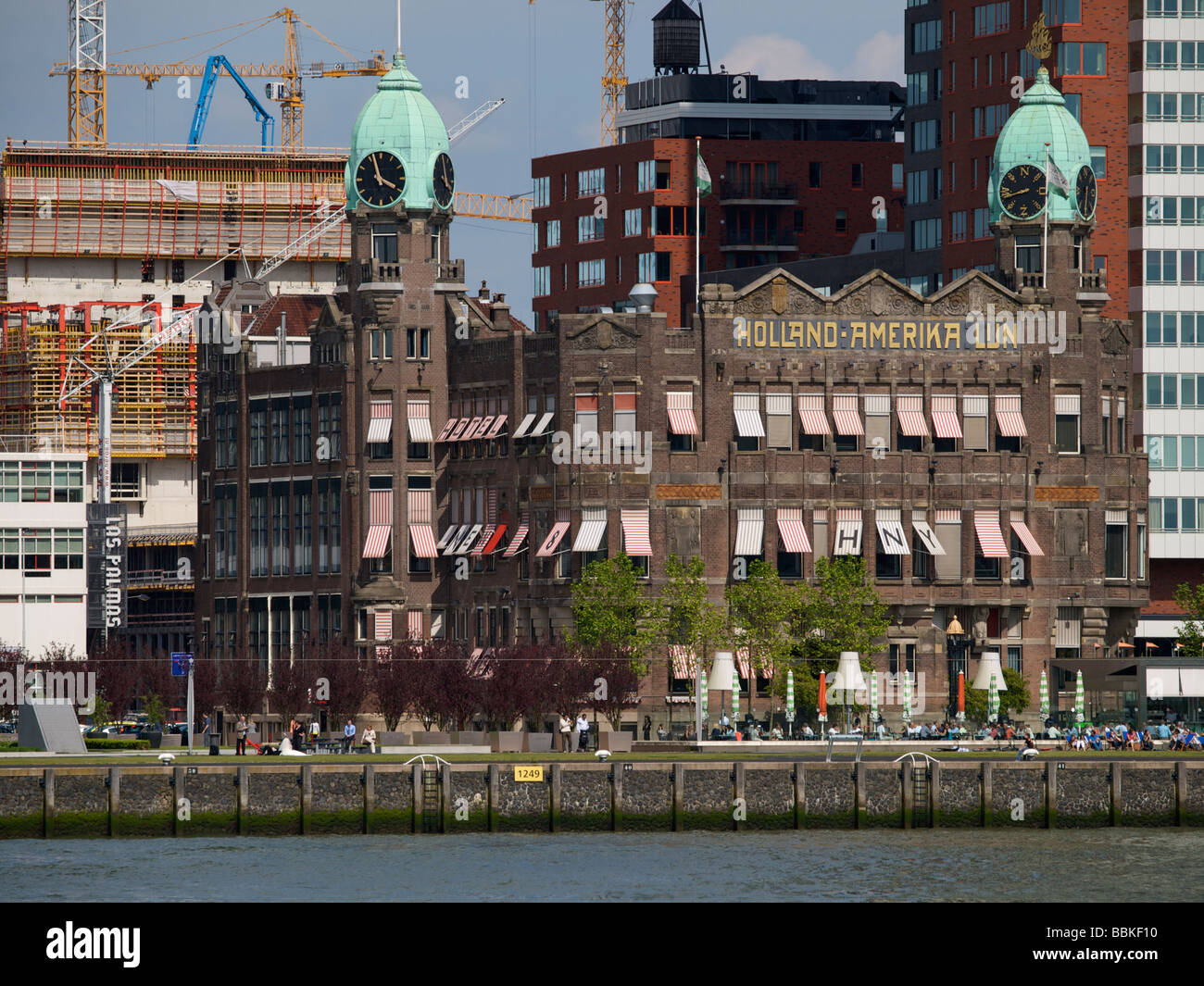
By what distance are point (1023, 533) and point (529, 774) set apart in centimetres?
5805

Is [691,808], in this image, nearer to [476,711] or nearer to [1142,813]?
[1142,813]

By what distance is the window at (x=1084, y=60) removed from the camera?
590 feet

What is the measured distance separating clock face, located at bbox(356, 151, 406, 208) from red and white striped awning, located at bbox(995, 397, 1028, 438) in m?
38.4

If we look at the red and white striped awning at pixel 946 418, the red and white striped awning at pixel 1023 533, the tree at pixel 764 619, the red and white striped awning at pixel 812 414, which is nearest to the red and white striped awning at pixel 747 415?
the red and white striped awning at pixel 812 414

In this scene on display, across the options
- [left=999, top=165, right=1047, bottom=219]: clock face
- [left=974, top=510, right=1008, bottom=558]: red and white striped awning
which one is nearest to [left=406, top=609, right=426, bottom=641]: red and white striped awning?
[left=974, top=510, right=1008, bottom=558]: red and white striped awning

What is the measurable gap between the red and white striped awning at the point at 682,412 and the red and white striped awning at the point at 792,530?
6.81 meters

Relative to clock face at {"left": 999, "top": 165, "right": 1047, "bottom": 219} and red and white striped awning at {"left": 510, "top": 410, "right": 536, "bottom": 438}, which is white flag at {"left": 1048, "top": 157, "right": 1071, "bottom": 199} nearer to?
clock face at {"left": 999, "top": 165, "right": 1047, "bottom": 219}

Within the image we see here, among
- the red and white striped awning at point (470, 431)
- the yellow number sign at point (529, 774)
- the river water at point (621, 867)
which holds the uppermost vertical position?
the red and white striped awning at point (470, 431)

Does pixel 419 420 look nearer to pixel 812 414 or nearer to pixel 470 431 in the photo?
pixel 470 431

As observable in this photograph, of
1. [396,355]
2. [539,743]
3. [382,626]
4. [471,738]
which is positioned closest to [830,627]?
[539,743]

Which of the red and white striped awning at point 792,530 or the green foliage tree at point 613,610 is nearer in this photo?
the green foliage tree at point 613,610

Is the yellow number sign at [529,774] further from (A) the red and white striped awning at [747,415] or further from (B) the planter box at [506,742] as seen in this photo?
(A) the red and white striped awning at [747,415]
